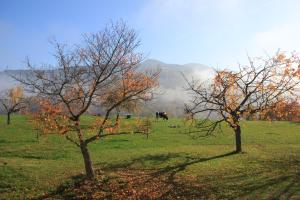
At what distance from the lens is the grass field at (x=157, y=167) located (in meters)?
26.2

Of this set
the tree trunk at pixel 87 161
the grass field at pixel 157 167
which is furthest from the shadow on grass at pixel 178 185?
the tree trunk at pixel 87 161

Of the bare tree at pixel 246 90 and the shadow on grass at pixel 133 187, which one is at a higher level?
the bare tree at pixel 246 90

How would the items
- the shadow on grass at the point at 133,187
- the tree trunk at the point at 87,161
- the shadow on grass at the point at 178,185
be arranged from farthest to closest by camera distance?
the tree trunk at the point at 87,161 → the shadow on grass at the point at 133,187 → the shadow on grass at the point at 178,185

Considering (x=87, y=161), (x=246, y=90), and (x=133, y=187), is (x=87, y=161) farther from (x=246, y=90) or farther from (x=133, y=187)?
(x=246, y=90)

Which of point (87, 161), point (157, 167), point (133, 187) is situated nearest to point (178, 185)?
point (133, 187)

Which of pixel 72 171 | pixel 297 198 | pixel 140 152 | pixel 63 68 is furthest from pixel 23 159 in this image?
pixel 297 198

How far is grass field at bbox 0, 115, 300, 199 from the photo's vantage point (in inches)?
1031

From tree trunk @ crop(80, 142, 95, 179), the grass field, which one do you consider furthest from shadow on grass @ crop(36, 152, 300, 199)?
tree trunk @ crop(80, 142, 95, 179)

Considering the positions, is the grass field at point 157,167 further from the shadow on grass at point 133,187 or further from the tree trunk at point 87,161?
the tree trunk at point 87,161

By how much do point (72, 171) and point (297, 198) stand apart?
58.0ft

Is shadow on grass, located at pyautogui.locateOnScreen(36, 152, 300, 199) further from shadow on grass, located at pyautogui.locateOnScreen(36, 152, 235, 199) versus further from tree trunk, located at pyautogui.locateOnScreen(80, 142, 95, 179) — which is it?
tree trunk, located at pyautogui.locateOnScreen(80, 142, 95, 179)

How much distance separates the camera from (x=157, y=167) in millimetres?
32875

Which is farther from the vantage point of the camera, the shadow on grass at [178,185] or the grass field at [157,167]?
the grass field at [157,167]

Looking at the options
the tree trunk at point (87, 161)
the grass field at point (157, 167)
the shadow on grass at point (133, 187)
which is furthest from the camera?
the tree trunk at point (87, 161)
